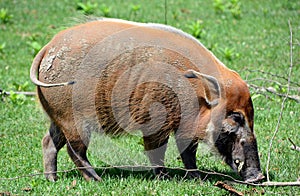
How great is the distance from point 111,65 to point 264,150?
213 cm

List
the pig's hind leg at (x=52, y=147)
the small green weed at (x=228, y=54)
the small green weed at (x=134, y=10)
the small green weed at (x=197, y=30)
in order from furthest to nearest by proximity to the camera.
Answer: the small green weed at (x=134, y=10), the small green weed at (x=197, y=30), the small green weed at (x=228, y=54), the pig's hind leg at (x=52, y=147)

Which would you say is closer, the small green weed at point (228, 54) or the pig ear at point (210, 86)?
the pig ear at point (210, 86)

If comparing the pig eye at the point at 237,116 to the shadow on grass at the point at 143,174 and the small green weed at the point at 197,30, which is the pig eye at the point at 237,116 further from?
the small green weed at the point at 197,30

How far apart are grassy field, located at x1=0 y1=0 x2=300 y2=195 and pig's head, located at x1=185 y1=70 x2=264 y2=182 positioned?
0.23 m

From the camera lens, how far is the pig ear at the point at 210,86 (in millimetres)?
5473

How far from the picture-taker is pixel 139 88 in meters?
5.63

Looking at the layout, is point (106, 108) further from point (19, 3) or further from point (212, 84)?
point (19, 3)

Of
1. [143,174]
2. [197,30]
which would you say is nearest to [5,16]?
[197,30]

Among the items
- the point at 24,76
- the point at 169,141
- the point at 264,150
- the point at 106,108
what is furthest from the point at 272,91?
the point at 24,76

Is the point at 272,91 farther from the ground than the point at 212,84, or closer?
closer

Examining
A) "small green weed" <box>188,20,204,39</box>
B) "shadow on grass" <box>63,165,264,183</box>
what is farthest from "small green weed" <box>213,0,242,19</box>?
"shadow on grass" <box>63,165,264,183</box>

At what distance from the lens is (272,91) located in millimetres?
8367

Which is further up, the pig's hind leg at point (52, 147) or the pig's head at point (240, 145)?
the pig's head at point (240, 145)

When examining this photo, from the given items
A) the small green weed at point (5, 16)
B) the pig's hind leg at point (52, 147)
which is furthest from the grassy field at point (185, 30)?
the pig's hind leg at point (52, 147)
